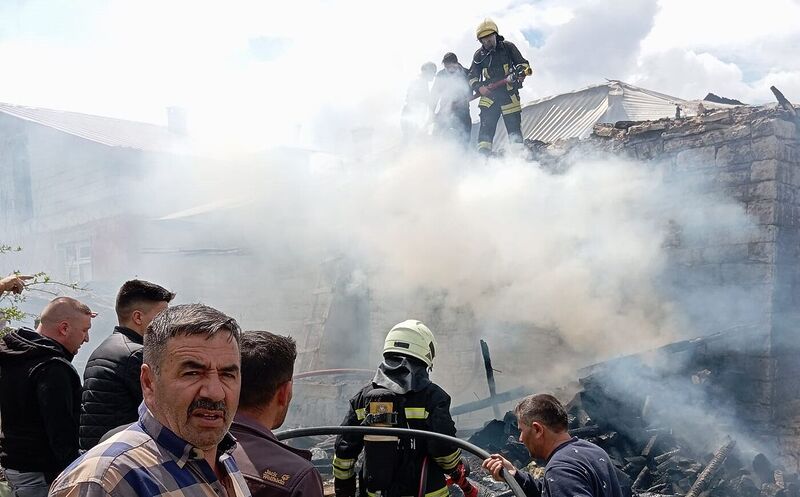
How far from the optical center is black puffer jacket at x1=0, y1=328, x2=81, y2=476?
11.0 feet

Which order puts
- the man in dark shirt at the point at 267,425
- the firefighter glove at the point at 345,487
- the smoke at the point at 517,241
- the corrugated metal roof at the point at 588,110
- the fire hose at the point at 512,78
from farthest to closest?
1. the corrugated metal roof at the point at 588,110
2. the fire hose at the point at 512,78
3. the smoke at the point at 517,241
4. the firefighter glove at the point at 345,487
5. the man in dark shirt at the point at 267,425

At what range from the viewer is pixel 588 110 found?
55.5 feet

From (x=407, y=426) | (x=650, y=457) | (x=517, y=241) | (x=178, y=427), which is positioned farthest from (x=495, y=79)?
(x=178, y=427)

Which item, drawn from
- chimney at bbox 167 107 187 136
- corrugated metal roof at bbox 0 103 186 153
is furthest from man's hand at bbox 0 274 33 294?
chimney at bbox 167 107 187 136

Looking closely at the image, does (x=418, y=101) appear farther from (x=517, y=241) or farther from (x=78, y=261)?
(x=78, y=261)

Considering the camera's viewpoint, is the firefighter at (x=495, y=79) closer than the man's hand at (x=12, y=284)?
No

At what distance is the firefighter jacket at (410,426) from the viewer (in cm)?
345

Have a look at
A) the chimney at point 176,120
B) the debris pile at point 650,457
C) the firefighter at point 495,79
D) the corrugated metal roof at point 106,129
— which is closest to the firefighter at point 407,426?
the debris pile at point 650,457

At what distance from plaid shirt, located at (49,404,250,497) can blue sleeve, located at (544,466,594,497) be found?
1669 mm

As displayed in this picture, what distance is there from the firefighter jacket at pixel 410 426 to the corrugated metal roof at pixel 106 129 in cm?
1775

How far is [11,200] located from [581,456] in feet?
79.8

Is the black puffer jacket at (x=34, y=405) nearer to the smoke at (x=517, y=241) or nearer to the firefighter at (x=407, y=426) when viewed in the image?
the firefighter at (x=407, y=426)

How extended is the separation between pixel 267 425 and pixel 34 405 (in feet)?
6.31

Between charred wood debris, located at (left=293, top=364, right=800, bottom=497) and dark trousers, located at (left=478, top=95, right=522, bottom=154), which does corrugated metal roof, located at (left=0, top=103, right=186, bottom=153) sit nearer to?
dark trousers, located at (left=478, top=95, right=522, bottom=154)
